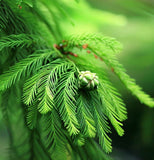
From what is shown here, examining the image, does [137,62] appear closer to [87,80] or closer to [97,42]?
[97,42]

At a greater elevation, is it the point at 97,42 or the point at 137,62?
the point at 97,42

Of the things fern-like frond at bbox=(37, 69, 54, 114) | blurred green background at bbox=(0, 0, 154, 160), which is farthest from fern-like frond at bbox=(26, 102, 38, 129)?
blurred green background at bbox=(0, 0, 154, 160)

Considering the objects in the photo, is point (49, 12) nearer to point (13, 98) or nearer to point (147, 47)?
point (13, 98)

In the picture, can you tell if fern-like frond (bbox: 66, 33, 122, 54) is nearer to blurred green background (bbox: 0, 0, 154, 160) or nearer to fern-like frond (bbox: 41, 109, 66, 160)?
fern-like frond (bbox: 41, 109, 66, 160)

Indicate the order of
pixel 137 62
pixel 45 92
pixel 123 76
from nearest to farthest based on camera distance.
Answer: pixel 45 92, pixel 123 76, pixel 137 62

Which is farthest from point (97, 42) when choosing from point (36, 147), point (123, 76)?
point (36, 147)

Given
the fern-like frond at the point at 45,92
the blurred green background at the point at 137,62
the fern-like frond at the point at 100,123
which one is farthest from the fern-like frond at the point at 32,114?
the blurred green background at the point at 137,62
